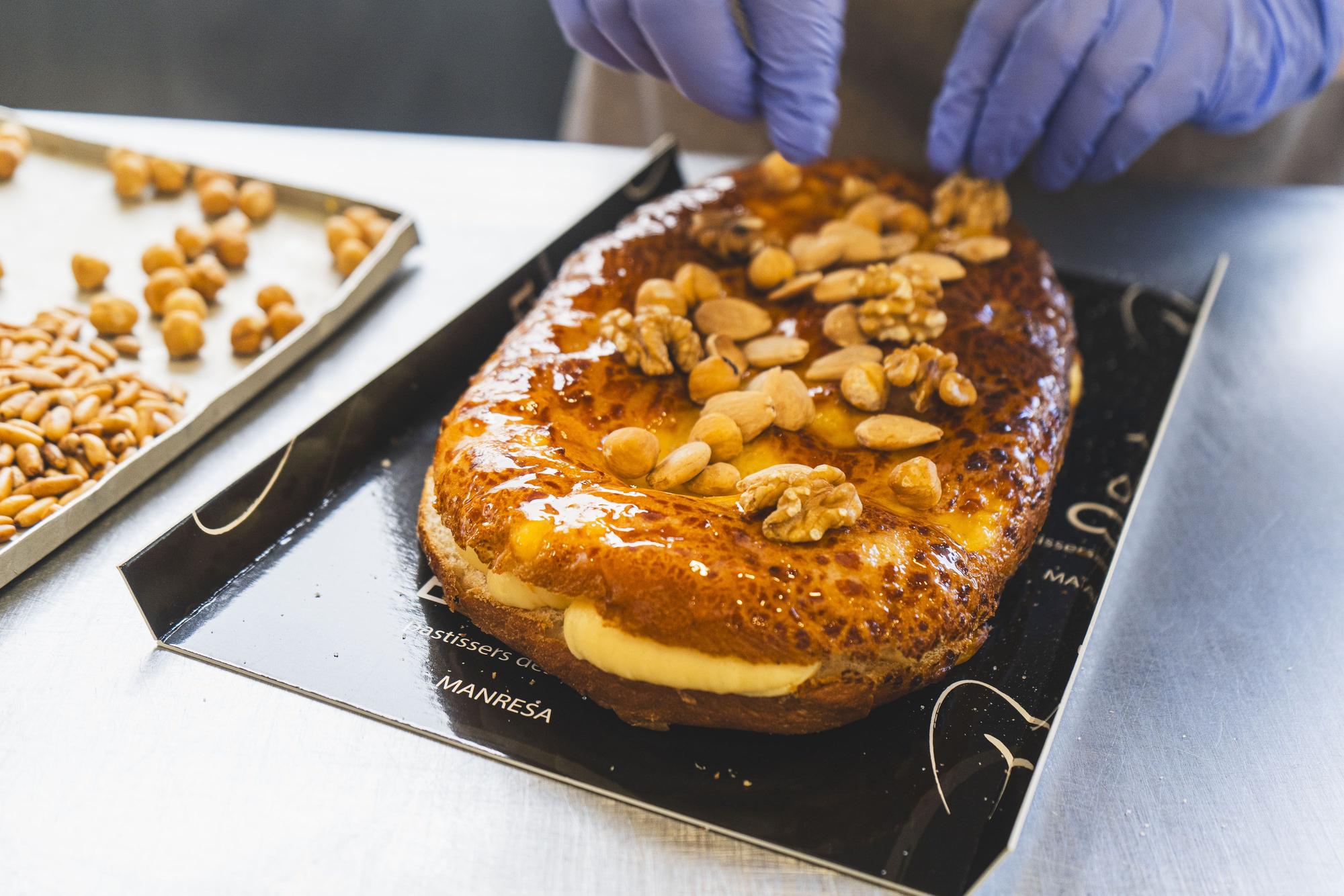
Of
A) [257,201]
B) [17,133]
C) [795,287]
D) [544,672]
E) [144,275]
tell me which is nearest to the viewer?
[544,672]

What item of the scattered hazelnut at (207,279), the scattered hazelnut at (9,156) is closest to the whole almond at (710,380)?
the scattered hazelnut at (207,279)

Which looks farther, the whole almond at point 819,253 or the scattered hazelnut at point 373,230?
the scattered hazelnut at point 373,230

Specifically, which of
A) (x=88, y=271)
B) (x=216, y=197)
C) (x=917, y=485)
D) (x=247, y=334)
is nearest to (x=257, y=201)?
(x=216, y=197)

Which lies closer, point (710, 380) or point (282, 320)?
point (710, 380)

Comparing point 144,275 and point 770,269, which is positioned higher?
point 770,269

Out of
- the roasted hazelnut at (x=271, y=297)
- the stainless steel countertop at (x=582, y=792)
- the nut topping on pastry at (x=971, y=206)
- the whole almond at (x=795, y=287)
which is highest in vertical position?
the nut topping on pastry at (x=971, y=206)

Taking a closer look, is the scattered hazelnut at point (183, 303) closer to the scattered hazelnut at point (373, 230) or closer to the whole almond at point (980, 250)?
the scattered hazelnut at point (373, 230)

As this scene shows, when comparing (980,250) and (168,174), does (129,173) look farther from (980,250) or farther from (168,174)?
(980,250)
